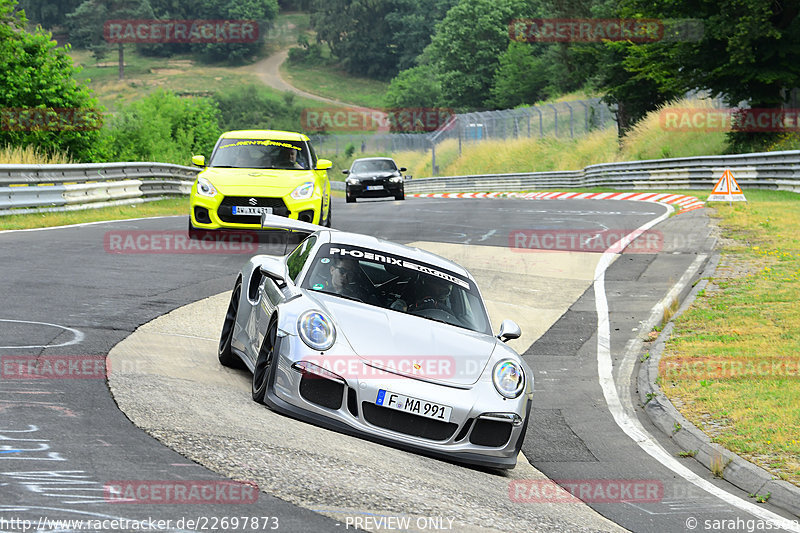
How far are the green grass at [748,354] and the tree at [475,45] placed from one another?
306ft

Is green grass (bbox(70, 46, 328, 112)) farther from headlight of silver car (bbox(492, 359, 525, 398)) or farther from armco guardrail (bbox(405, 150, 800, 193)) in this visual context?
headlight of silver car (bbox(492, 359, 525, 398))

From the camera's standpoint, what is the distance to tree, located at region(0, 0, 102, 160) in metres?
32.2

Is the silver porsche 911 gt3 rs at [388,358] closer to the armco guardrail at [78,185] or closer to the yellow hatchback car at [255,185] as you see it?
the yellow hatchback car at [255,185]

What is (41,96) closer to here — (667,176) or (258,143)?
(258,143)

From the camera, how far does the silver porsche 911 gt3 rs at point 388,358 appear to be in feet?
21.7

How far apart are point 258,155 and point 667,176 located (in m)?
23.5

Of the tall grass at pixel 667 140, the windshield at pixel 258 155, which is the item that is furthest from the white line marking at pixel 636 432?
the tall grass at pixel 667 140

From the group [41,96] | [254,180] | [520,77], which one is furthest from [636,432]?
[520,77]

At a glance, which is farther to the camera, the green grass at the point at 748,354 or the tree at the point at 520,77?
the tree at the point at 520,77

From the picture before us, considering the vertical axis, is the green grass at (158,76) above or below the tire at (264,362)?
above

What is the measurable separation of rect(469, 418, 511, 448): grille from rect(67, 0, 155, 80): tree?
150m

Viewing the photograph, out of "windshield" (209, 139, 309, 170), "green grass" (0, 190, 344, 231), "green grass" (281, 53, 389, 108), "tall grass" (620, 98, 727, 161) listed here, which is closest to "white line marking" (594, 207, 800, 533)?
"windshield" (209, 139, 309, 170)

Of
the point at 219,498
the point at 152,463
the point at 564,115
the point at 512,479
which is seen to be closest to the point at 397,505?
the point at 219,498

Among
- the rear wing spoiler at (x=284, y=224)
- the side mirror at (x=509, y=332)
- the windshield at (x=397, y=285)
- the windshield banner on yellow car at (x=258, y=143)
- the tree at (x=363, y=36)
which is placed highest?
the tree at (x=363, y=36)
